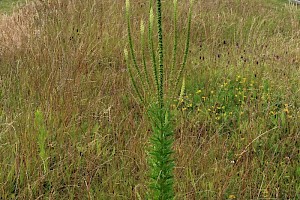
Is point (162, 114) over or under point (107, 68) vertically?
over

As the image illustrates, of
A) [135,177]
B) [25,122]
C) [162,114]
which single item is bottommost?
[135,177]

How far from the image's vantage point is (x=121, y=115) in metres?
3.28

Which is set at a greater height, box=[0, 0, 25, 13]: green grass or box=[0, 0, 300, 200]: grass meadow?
box=[0, 0, 25, 13]: green grass

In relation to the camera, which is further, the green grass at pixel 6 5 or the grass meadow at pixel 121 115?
the green grass at pixel 6 5

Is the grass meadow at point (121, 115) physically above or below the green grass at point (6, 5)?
below

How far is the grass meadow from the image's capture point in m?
2.47

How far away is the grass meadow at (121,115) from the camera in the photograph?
2.47 metres

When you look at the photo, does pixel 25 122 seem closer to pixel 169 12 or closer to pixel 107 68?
pixel 107 68

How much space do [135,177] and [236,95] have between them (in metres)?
1.45

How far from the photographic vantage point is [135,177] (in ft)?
8.40

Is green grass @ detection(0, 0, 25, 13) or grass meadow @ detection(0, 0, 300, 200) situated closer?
grass meadow @ detection(0, 0, 300, 200)

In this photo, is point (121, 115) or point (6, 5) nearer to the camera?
point (121, 115)

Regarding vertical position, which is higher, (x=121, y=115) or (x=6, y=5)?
(x=6, y=5)


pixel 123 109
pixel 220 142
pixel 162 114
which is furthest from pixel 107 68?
pixel 162 114
